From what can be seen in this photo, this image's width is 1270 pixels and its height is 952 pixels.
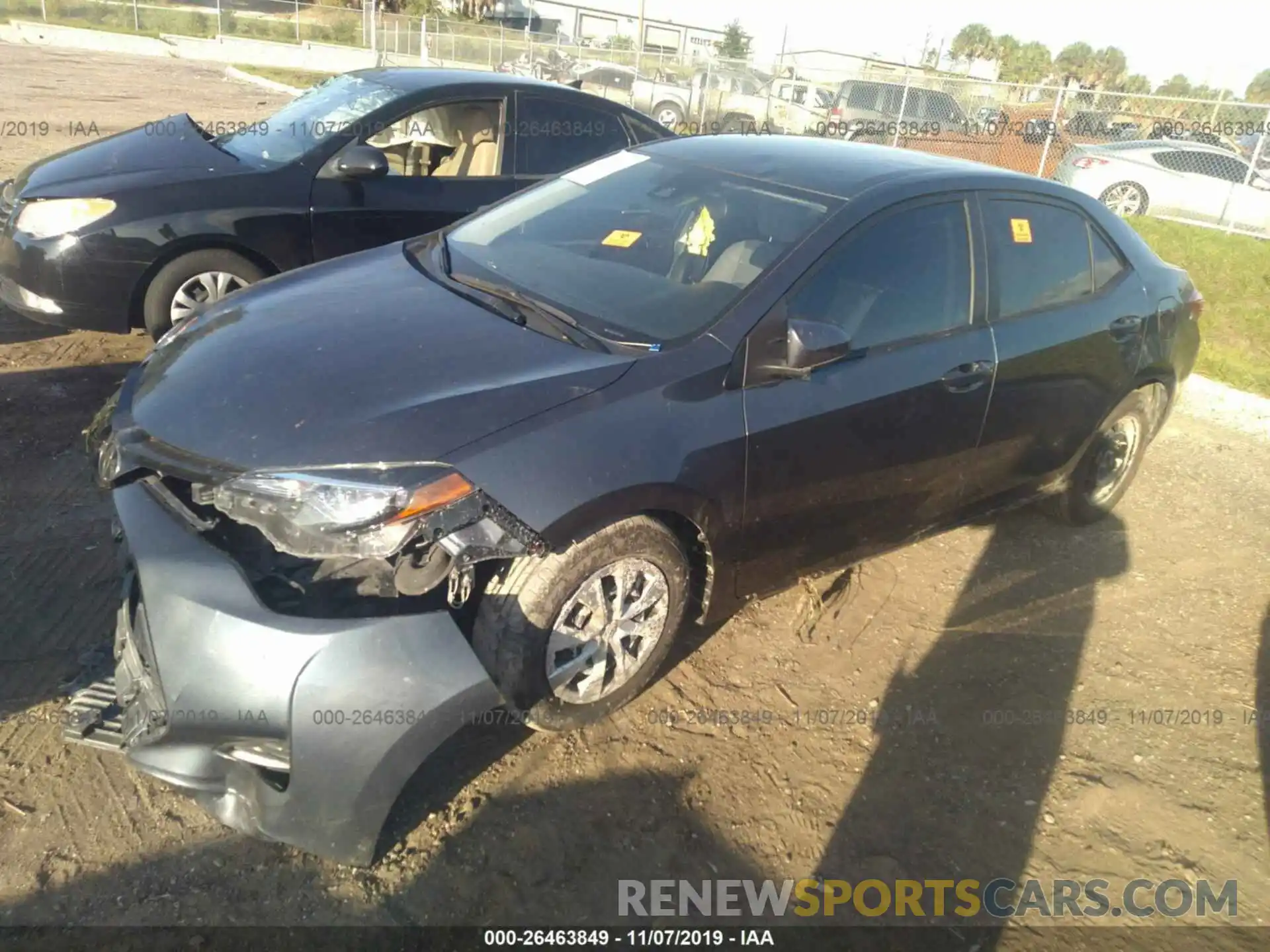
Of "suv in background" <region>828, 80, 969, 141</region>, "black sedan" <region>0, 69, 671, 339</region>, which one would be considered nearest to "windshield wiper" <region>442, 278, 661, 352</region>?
"black sedan" <region>0, 69, 671, 339</region>

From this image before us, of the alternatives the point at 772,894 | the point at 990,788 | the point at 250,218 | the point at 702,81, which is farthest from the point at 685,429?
the point at 702,81

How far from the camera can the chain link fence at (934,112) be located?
517 inches

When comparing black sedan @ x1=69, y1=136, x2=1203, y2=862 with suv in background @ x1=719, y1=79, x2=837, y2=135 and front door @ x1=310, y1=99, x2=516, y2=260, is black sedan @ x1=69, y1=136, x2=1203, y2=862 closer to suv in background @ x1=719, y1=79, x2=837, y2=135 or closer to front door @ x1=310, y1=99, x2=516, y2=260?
front door @ x1=310, y1=99, x2=516, y2=260

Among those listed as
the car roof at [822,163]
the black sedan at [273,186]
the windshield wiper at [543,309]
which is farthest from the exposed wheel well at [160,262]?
the car roof at [822,163]

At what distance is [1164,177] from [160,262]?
13.3 meters

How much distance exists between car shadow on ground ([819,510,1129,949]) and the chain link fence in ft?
17.3

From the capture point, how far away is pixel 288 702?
2232mm

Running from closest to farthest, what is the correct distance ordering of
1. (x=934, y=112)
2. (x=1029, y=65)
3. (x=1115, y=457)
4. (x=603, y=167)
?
(x=603, y=167)
(x=1115, y=457)
(x=934, y=112)
(x=1029, y=65)

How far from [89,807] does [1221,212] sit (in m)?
14.7

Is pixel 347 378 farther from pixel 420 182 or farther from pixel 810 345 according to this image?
pixel 420 182

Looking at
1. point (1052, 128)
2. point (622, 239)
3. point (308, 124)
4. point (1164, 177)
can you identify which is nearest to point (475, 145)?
point (308, 124)

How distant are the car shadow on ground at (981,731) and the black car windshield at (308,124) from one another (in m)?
4.37

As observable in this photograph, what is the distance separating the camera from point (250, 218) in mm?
5105

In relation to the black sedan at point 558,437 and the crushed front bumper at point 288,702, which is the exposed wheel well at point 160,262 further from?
the crushed front bumper at point 288,702
